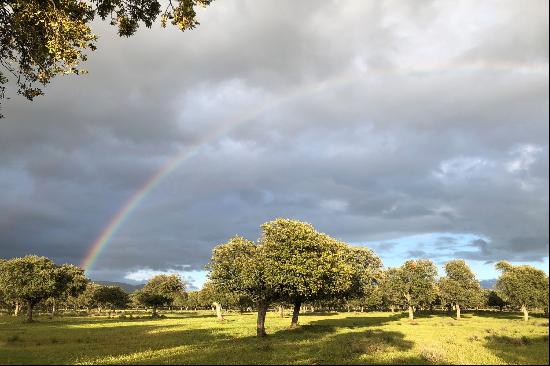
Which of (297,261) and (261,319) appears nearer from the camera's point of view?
(297,261)

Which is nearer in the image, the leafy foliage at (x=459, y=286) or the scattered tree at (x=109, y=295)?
the leafy foliage at (x=459, y=286)

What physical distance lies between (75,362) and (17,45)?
21.7m

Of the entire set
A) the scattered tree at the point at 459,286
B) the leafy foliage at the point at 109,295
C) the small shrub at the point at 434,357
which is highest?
the small shrub at the point at 434,357

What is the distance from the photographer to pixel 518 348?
103ft

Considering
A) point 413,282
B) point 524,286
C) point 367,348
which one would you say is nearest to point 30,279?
point 367,348

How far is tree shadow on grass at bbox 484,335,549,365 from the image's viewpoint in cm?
2504

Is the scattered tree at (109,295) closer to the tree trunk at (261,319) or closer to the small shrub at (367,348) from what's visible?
the tree trunk at (261,319)

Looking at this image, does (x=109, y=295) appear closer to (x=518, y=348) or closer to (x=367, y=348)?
(x=367, y=348)

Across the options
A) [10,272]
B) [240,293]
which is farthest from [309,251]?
[10,272]

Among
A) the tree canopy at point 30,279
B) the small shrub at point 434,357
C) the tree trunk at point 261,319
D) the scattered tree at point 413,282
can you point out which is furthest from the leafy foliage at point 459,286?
the tree canopy at point 30,279

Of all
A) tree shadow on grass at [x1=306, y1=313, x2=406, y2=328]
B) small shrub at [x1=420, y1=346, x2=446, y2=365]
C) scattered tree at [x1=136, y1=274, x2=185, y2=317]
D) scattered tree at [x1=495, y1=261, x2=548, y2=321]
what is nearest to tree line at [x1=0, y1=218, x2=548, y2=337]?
scattered tree at [x1=495, y1=261, x2=548, y2=321]

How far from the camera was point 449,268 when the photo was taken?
138250 millimetres

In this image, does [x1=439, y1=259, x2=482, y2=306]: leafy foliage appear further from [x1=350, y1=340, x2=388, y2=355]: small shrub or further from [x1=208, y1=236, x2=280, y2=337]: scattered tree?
[x1=350, y1=340, x2=388, y2=355]: small shrub

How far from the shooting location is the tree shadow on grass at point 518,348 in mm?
25041
